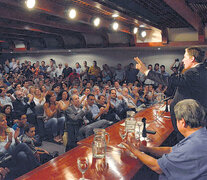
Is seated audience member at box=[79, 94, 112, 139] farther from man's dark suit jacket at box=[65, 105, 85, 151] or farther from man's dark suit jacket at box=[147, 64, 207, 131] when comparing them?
man's dark suit jacket at box=[147, 64, 207, 131]

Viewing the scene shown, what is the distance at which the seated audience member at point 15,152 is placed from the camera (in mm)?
2332

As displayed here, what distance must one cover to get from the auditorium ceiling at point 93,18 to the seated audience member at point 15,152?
2.14 meters

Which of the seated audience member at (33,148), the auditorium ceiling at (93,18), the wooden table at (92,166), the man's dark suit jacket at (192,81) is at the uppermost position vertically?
the auditorium ceiling at (93,18)

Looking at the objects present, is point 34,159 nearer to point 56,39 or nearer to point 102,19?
point 102,19

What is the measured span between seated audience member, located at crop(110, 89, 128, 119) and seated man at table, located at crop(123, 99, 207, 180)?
9.75 ft

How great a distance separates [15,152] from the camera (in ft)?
7.98

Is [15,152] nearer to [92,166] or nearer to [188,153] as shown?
[92,166]

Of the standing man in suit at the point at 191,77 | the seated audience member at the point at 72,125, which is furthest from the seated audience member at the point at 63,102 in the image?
the standing man in suit at the point at 191,77

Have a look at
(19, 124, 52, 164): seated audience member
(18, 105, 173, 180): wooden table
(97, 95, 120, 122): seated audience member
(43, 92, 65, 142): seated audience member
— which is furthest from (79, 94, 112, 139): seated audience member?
(18, 105, 173, 180): wooden table

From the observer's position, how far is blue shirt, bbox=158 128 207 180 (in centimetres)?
120

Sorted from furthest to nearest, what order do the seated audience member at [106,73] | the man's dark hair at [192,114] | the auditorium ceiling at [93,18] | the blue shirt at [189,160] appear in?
Answer: the seated audience member at [106,73], the auditorium ceiling at [93,18], the man's dark hair at [192,114], the blue shirt at [189,160]

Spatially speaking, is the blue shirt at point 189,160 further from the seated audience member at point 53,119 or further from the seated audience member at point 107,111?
the seated audience member at point 53,119

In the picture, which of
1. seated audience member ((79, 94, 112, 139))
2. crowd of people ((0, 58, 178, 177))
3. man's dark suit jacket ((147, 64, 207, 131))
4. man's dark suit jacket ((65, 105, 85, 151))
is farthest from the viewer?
seated audience member ((79, 94, 112, 139))

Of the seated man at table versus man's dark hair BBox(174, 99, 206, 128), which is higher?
man's dark hair BBox(174, 99, 206, 128)
